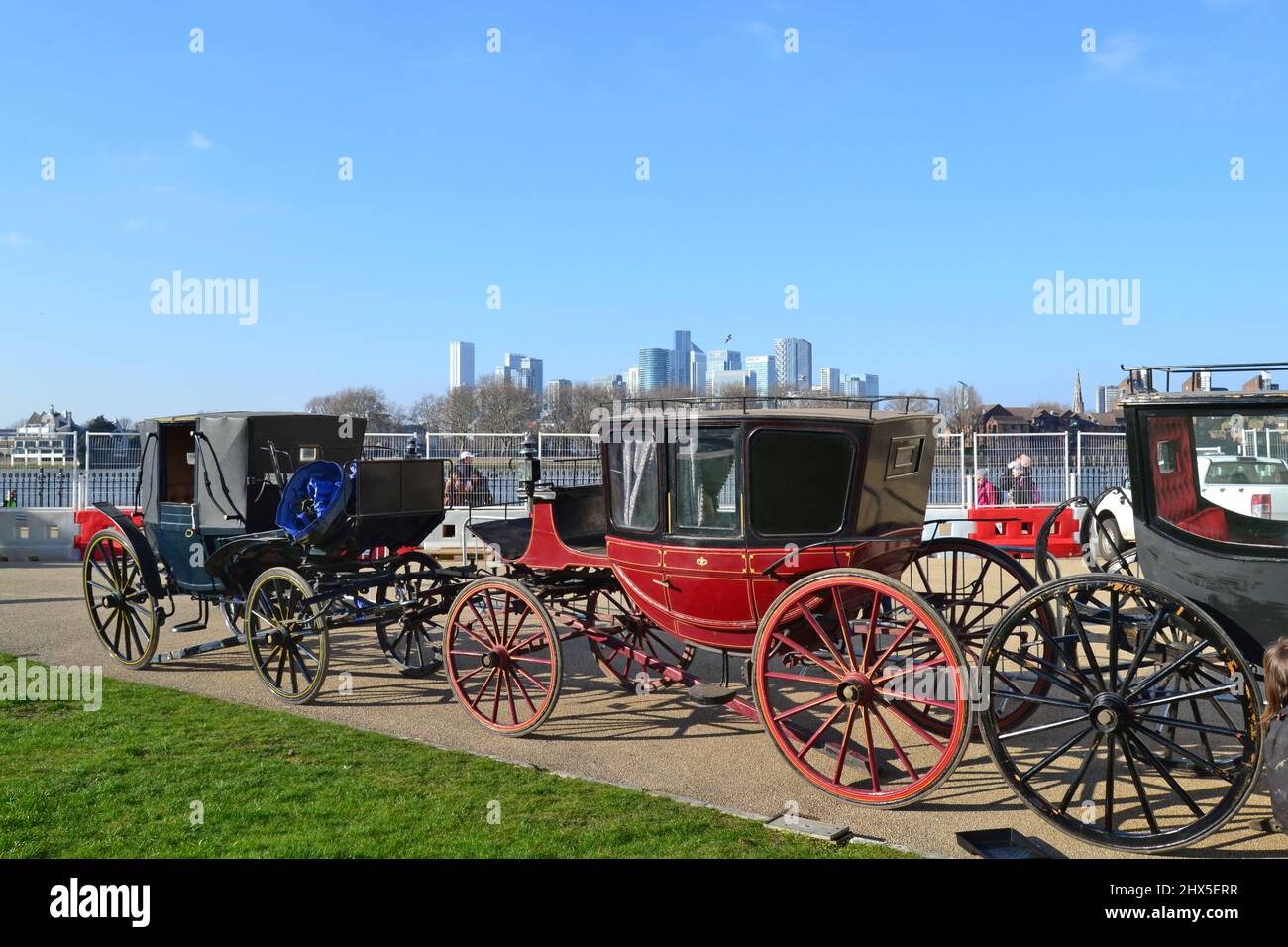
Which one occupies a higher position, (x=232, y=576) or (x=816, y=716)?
(x=232, y=576)

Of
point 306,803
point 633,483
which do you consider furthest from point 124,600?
point 633,483

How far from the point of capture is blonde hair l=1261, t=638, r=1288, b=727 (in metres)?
4.14

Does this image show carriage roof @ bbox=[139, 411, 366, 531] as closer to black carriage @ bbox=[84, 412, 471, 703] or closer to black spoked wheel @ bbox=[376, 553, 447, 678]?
black carriage @ bbox=[84, 412, 471, 703]

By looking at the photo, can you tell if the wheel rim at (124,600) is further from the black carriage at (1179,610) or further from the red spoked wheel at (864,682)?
the black carriage at (1179,610)

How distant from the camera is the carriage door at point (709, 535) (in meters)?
6.14

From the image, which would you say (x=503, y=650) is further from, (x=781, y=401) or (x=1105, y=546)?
(x=1105, y=546)

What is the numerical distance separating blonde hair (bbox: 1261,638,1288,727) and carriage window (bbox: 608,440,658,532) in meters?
3.45

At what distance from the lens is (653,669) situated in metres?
7.42

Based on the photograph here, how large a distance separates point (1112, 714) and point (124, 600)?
8688 mm

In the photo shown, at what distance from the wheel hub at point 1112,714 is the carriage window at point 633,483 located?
9.13 feet

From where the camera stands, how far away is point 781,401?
6.58 meters
